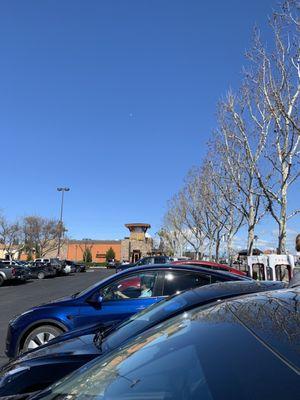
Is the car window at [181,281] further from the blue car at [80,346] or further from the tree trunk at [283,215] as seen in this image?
the tree trunk at [283,215]

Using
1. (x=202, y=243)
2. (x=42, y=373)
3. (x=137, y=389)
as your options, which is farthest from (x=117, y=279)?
(x=202, y=243)

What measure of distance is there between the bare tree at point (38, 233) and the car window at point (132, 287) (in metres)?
75.7

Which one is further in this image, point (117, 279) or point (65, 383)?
point (117, 279)

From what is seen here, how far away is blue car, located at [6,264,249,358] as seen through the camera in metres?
6.84

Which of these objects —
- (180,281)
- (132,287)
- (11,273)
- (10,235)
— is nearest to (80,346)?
(132,287)

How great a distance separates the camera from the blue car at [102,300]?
6844 millimetres

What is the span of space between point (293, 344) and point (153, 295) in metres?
5.33

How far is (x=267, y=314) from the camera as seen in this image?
212 centimetres

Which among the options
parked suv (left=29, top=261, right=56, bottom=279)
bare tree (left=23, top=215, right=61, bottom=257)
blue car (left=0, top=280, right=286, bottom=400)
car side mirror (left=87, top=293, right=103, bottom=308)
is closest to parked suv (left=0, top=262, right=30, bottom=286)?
parked suv (left=29, top=261, right=56, bottom=279)

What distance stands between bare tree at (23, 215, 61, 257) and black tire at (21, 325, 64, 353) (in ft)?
248

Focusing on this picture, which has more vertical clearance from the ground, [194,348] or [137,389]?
[194,348]

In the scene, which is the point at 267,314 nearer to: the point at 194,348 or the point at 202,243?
the point at 194,348

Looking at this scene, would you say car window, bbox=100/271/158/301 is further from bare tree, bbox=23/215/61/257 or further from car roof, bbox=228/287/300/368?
bare tree, bbox=23/215/61/257

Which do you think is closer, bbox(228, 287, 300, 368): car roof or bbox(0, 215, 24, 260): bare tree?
bbox(228, 287, 300, 368): car roof
